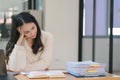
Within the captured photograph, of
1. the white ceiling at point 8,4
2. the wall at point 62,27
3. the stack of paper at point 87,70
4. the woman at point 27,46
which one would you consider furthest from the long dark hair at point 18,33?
the white ceiling at point 8,4

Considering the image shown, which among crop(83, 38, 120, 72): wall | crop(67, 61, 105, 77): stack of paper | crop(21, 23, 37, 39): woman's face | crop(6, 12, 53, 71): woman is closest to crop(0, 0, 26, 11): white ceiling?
crop(83, 38, 120, 72): wall

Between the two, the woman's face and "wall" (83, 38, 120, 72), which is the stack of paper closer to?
the woman's face

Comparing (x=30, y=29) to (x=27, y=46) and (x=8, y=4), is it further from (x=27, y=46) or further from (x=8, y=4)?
(x=8, y=4)

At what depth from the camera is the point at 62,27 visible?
535 cm

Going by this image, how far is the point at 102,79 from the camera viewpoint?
5.88 ft

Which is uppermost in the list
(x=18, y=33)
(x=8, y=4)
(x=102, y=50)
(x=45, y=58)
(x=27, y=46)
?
(x=8, y=4)

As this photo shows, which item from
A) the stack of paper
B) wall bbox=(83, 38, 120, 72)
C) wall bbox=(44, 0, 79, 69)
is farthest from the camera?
wall bbox=(44, 0, 79, 69)

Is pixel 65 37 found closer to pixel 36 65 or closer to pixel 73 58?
pixel 73 58

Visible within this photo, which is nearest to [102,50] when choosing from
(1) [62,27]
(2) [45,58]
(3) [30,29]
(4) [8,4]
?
(1) [62,27]

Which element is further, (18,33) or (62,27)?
(62,27)

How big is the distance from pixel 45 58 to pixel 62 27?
2.93 metres

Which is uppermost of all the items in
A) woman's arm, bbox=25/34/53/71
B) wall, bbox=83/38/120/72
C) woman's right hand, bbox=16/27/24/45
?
woman's right hand, bbox=16/27/24/45

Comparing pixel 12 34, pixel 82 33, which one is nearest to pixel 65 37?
pixel 82 33

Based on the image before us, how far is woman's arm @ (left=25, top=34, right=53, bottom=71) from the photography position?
235 cm
